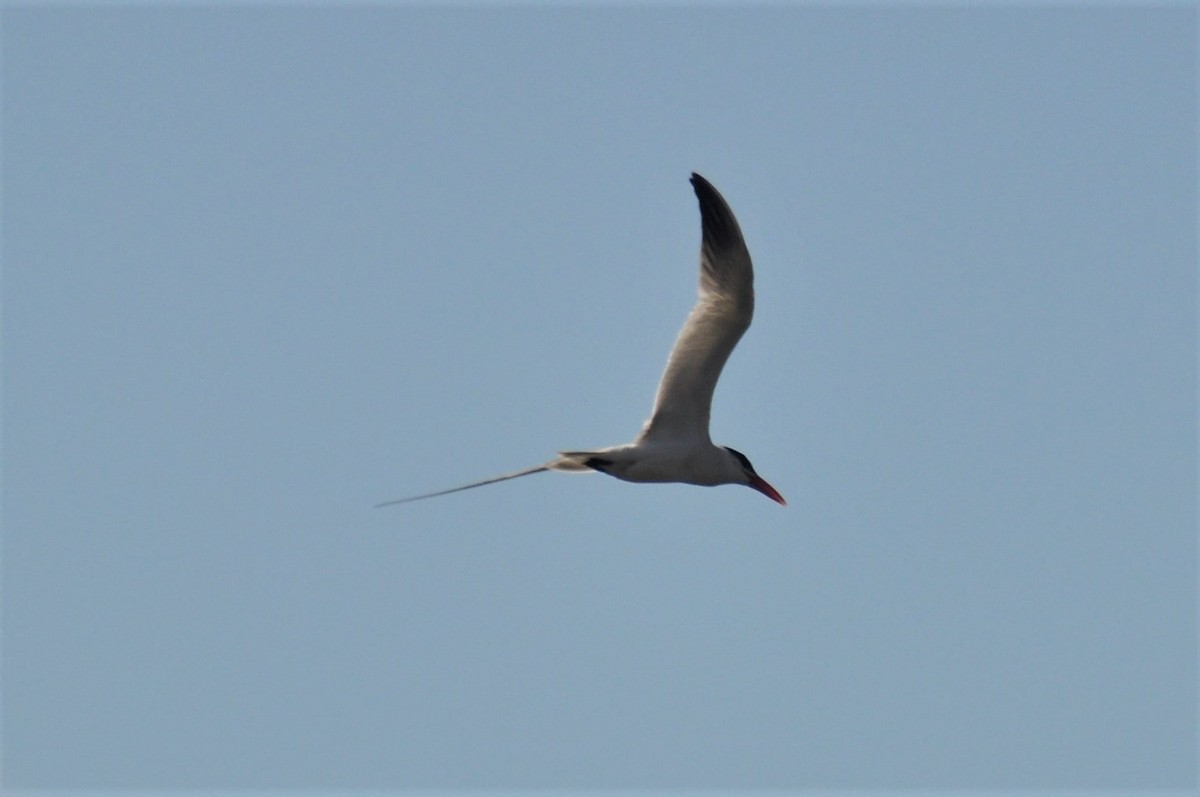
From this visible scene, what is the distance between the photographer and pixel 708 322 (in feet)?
63.9

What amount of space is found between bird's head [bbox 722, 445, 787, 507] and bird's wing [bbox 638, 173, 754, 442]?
2.93 ft

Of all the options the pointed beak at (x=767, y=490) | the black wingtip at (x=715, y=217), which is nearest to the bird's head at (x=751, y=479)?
the pointed beak at (x=767, y=490)

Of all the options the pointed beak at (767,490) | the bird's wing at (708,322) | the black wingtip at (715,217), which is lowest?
the pointed beak at (767,490)

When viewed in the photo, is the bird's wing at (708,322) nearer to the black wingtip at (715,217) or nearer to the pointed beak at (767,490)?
the black wingtip at (715,217)

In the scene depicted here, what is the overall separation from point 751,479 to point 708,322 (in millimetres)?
1995

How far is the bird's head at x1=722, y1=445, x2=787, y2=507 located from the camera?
67.6 feet

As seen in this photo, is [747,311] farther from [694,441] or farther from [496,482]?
[496,482]

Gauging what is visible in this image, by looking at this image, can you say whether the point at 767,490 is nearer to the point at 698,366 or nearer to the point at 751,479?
the point at 751,479

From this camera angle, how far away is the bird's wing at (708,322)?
19.4 m

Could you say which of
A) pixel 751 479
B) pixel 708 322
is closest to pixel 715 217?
pixel 708 322

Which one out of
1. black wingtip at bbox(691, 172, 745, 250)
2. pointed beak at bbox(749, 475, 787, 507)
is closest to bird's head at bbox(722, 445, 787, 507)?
pointed beak at bbox(749, 475, 787, 507)

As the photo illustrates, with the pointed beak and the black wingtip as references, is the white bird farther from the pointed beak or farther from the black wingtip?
the pointed beak

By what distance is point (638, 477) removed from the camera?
19625 millimetres

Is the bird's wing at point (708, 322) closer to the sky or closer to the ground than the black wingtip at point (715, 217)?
closer to the ground
